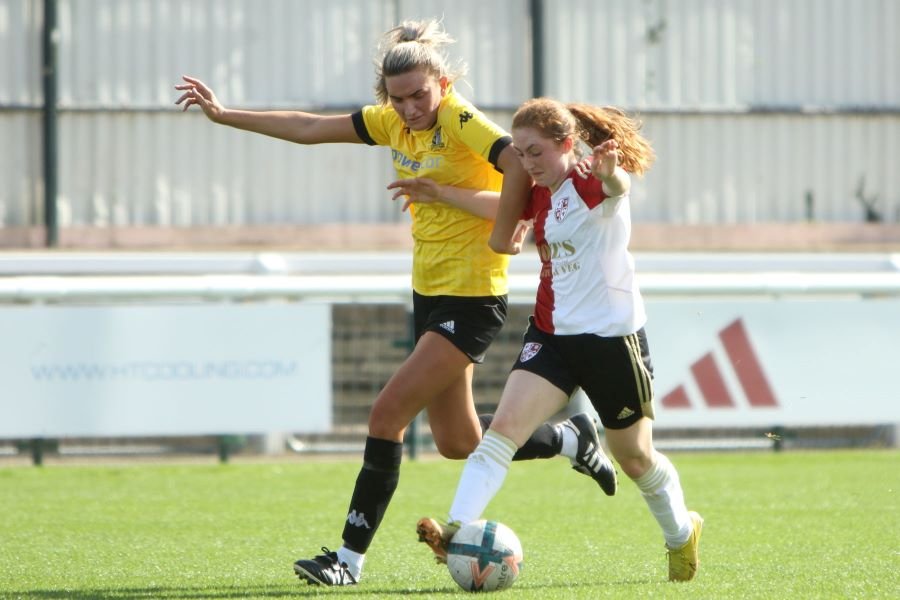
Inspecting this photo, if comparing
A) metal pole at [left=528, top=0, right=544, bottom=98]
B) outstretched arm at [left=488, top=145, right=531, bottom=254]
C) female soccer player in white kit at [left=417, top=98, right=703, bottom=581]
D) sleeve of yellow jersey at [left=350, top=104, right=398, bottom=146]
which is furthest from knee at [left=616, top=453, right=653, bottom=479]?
metal pole at [left=528, top=0, right=544, bottom=98]

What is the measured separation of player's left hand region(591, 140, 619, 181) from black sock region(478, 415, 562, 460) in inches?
61.6

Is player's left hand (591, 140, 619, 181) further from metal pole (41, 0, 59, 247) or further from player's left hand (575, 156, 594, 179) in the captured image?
metal pole (41, 0, 59, 247)

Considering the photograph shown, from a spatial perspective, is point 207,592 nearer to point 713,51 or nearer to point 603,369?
point 603,369

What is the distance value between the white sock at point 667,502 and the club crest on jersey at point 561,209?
913 millimetres

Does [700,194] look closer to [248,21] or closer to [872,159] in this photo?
[872,159]

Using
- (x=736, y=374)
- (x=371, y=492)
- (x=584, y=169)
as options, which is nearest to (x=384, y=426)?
(x=371, y=492)

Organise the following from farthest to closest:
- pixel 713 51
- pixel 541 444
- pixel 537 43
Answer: pixel 713 51, pixel 537 43, pixel 541 444

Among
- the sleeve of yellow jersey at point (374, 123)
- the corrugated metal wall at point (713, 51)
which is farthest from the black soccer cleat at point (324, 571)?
the corrugated metal wall at point (713, 51)

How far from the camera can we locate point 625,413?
4922 mm

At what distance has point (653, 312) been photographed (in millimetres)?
10523

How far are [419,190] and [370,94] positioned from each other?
1190 cm

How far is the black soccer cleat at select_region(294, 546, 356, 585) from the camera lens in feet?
16.9

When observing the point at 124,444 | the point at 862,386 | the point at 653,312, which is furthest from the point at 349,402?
the point at 862,386

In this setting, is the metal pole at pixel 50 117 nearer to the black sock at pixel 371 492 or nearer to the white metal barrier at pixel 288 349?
the white metal barrier at pixel 288 349
